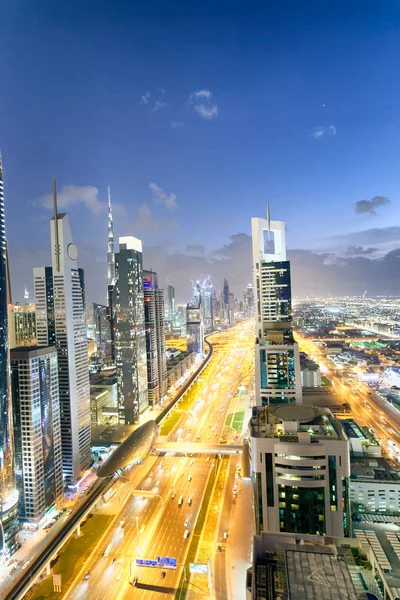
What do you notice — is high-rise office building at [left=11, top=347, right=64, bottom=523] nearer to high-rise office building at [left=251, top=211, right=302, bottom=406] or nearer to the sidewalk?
→ the sidewalk

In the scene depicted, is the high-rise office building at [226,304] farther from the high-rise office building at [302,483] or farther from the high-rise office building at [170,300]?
the high-rise office building at [302,483]

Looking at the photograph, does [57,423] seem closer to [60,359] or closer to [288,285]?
[60,359]

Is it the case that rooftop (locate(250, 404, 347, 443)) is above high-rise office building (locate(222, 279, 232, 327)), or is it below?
below

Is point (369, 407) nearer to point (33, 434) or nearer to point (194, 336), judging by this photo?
point (33, 434)

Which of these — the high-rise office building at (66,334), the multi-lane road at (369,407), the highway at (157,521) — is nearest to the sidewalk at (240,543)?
the highway at (157,521)

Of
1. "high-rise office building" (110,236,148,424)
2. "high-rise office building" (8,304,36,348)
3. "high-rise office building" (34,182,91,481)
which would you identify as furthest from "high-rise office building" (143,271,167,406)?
"high-rise office building" (34,182,91,481)

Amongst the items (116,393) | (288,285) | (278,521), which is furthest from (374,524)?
(116,393)
